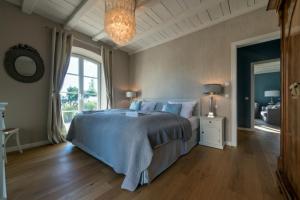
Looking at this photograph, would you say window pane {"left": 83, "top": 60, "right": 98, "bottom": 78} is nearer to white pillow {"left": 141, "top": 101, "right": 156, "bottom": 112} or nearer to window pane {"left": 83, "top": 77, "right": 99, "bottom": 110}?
window pane {"left": 83, "top": 77, "right": 99, "bottom": 110}

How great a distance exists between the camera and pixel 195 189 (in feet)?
5.40

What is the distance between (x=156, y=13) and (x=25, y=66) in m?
3.07

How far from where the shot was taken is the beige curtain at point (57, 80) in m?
3.27

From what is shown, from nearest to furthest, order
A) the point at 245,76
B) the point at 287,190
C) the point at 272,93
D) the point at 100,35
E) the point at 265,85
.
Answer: the point at 287,190 → the point at 100,35 → the point at 245,76 → the point at 272,93 → the point at 265,85

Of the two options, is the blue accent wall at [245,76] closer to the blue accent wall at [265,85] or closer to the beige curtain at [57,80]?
the blue accent wall at [265,85]

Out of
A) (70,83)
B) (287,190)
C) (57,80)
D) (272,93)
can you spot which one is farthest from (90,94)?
(272,93)

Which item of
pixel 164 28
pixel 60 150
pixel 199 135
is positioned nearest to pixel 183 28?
pixel 164 28

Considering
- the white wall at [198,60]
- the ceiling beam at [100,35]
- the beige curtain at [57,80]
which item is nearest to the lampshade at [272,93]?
the white wall at [198,60]

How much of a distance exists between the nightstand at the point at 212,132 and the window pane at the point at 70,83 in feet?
12.1

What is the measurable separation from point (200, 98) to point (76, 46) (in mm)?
3683

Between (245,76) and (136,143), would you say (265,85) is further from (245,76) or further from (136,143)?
(136,143)

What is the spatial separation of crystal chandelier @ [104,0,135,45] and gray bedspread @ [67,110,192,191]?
4.54 feet

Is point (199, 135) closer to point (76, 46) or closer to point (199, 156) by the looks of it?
point (199, 156)

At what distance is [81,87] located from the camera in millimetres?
4305
